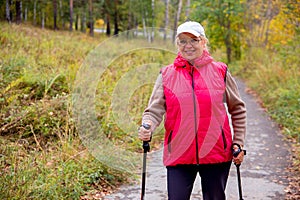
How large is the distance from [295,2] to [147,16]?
21020 millimetres

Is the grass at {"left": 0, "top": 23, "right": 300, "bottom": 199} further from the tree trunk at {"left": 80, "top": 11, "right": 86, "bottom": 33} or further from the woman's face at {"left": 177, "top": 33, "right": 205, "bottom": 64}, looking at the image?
the tree trunk at {"left": 80, "top": 11, "right": 86, "bottom": 33}

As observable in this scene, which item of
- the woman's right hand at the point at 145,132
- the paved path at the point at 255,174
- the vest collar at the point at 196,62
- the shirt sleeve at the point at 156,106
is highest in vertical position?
the vest collar at the point at 196,62

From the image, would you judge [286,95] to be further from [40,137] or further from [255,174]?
[40,137]

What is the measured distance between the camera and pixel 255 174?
5.52 metres

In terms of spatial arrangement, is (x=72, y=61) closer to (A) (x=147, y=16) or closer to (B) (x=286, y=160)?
(B) (x=286, y=160)

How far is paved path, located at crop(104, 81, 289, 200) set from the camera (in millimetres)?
4704

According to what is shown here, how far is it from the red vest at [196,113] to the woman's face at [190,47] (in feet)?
0.14

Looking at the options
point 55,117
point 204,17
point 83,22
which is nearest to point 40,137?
point 55,117

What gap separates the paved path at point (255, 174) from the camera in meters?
4.70

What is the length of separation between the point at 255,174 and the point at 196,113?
3142mm

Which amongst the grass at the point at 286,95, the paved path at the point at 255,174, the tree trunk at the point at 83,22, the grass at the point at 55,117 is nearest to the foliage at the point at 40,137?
the grass at the point at 55,117

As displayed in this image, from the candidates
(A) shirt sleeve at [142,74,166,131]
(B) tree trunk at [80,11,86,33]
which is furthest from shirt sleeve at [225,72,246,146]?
(B) tree trunk at [80,11,86,33]

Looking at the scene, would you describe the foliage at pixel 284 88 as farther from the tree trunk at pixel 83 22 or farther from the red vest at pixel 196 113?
the tree trunk at pixel 83 22

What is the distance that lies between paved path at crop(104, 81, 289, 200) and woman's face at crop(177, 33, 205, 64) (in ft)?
7.54
